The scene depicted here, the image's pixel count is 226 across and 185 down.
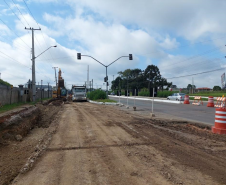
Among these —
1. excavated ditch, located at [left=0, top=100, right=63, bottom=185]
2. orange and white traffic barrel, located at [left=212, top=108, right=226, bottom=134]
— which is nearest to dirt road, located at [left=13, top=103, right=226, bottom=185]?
excavated ditch, located at [left=0, top=100, right=63, bottom=185]

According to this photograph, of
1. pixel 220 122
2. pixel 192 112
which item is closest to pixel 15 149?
pixel 220 122

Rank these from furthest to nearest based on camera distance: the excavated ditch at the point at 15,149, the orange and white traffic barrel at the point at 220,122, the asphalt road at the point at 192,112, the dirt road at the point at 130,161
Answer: the asphalt road at the point at 192,112 < the orange and white traffic barrel at the point at 220,122 < the excavated ditch at the point at 15,149 < the dirt road at the point at 130,161

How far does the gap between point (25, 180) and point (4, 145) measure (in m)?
3.68

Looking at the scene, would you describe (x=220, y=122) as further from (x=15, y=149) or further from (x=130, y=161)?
(x=15, y=149)

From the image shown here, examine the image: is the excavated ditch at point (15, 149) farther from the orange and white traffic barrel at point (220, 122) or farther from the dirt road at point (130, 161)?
the orange and white traffic barrel at point (220, 122)

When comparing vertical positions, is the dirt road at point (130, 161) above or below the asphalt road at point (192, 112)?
below

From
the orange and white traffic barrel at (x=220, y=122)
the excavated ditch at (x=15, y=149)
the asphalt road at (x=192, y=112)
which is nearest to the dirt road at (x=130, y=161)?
the excavated ditch at (x=15, y=149)

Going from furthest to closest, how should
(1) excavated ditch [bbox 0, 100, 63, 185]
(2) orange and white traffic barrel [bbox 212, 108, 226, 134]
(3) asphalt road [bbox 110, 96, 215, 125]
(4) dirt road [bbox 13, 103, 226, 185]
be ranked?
(3) asphalt road [bbox 110, 96, 215, 125]
(2) orange and white traffic barrel [bbox 212, 108, 226, 134]
(1) excavated ditch [bbox 0, 100, 63, 185]
(4) dirt road [bbox 13, 103, 226, 185]

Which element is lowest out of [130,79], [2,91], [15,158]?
[15,158]

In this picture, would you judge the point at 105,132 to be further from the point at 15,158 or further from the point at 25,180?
the point at 25,180

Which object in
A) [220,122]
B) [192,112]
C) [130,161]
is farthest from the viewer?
[192,112]

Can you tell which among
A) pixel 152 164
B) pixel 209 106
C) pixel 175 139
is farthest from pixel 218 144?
pixel 209 106

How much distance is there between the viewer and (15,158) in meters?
6.35

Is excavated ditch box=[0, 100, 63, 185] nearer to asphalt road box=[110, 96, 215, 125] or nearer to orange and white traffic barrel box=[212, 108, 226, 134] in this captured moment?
orange and white traffic barrel box=[212, 108, 226, 134]
